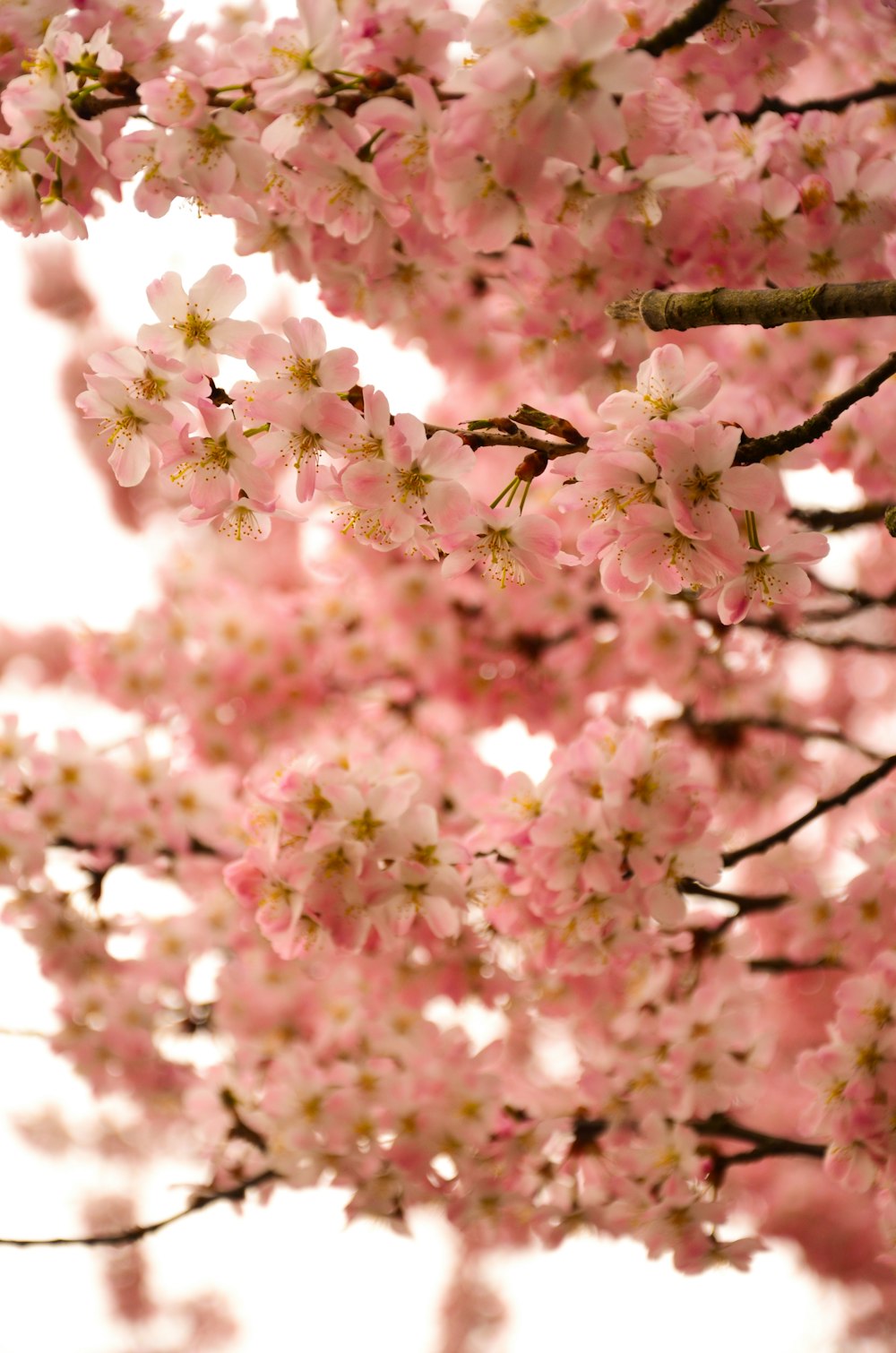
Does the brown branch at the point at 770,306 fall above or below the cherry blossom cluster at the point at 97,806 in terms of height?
above

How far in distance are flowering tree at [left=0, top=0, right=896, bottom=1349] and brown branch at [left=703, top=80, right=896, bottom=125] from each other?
1cm

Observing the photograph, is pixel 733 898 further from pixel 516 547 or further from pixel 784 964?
pixel 516 547

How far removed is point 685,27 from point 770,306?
0.55m

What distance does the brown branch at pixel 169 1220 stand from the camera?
158 cm

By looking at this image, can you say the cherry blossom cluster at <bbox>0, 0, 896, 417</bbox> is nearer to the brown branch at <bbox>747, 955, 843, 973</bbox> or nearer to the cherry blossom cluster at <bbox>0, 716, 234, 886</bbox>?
the brown branch at <bbox>747, 955, 843, 973</bbox>

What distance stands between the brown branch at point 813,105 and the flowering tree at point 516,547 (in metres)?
0.01

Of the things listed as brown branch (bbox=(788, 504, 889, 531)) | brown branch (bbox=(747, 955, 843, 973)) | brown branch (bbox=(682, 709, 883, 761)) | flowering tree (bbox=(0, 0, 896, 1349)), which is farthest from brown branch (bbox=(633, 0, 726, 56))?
brown branch (bbox=(747, 955, 843, 973))

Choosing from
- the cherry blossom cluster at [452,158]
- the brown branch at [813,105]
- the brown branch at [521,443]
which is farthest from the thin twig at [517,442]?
the brown branch at [813,105]

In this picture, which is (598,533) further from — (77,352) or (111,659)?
(77,352)

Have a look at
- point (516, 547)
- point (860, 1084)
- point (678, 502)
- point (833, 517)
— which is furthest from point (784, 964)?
point (678, 502)

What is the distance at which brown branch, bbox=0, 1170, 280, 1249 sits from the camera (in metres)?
1.58

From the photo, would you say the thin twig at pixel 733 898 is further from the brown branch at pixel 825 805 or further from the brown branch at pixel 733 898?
the brown branch at pixel 825 805

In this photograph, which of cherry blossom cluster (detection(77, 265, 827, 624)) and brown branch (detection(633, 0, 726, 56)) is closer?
cherry blossom cluster (detection(77, 265, 827, 624))

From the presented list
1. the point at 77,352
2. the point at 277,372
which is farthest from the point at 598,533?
the point at 77,352
